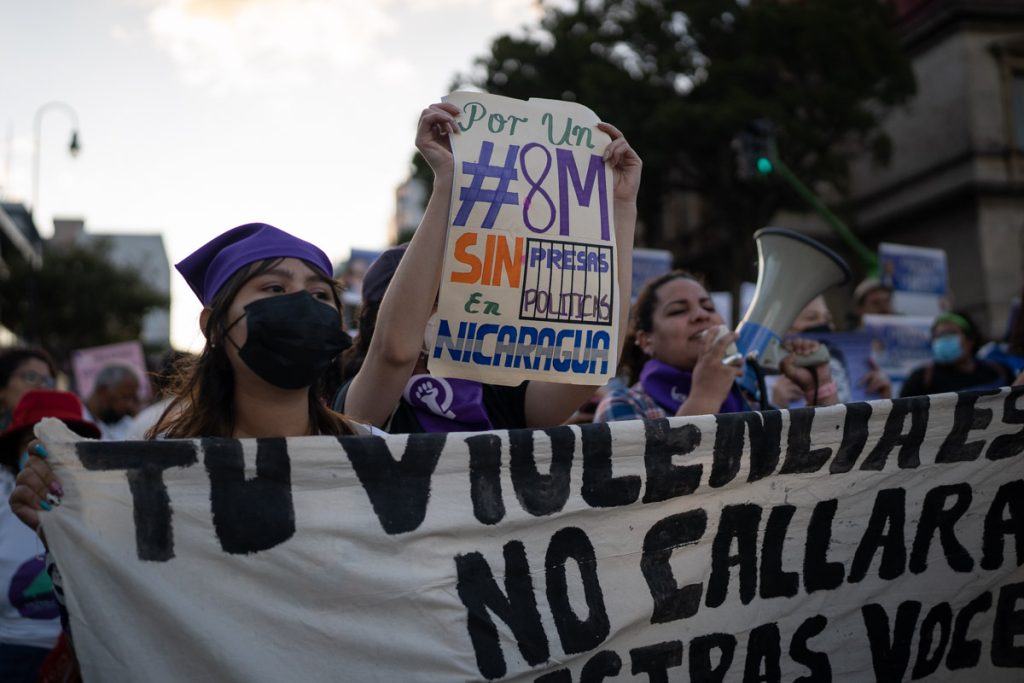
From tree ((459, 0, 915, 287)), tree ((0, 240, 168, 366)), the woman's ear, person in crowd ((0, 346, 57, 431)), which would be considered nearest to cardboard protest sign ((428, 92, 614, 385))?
the woman's ear

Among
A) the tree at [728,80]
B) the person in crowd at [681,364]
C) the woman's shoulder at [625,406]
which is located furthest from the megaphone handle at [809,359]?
the tree at [728,80]

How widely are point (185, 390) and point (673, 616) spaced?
1.21 meters

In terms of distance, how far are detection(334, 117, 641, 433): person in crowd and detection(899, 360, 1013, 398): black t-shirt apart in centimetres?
362

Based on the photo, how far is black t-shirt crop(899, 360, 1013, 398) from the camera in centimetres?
555

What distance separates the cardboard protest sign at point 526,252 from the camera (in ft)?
7.65

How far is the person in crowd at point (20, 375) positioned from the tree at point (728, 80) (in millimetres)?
18640

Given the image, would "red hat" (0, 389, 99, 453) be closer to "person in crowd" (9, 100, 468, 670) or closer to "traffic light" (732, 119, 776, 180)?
"person in crowd" (9, 100, 468, 670)

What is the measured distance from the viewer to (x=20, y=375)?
14.4 feet

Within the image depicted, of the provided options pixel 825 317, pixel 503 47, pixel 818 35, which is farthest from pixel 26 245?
pixel 825 317

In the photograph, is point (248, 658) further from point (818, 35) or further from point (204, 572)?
point (818, 35)

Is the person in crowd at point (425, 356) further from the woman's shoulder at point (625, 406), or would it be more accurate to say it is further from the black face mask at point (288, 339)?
the woman's shoulder at point (625, 406)

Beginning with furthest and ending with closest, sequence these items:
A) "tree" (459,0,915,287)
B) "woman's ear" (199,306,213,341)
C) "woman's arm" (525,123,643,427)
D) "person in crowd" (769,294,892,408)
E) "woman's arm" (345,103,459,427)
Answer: "tree" (459,0,915,287)
"person in crowd" (769,294,892,408)
"woman's arm" (525,123,643,427)
"woman's arm" (345,103,459,427)
"woman's ear" (199,306,213,341)

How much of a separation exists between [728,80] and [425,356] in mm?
21193

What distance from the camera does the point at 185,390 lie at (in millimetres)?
2219
